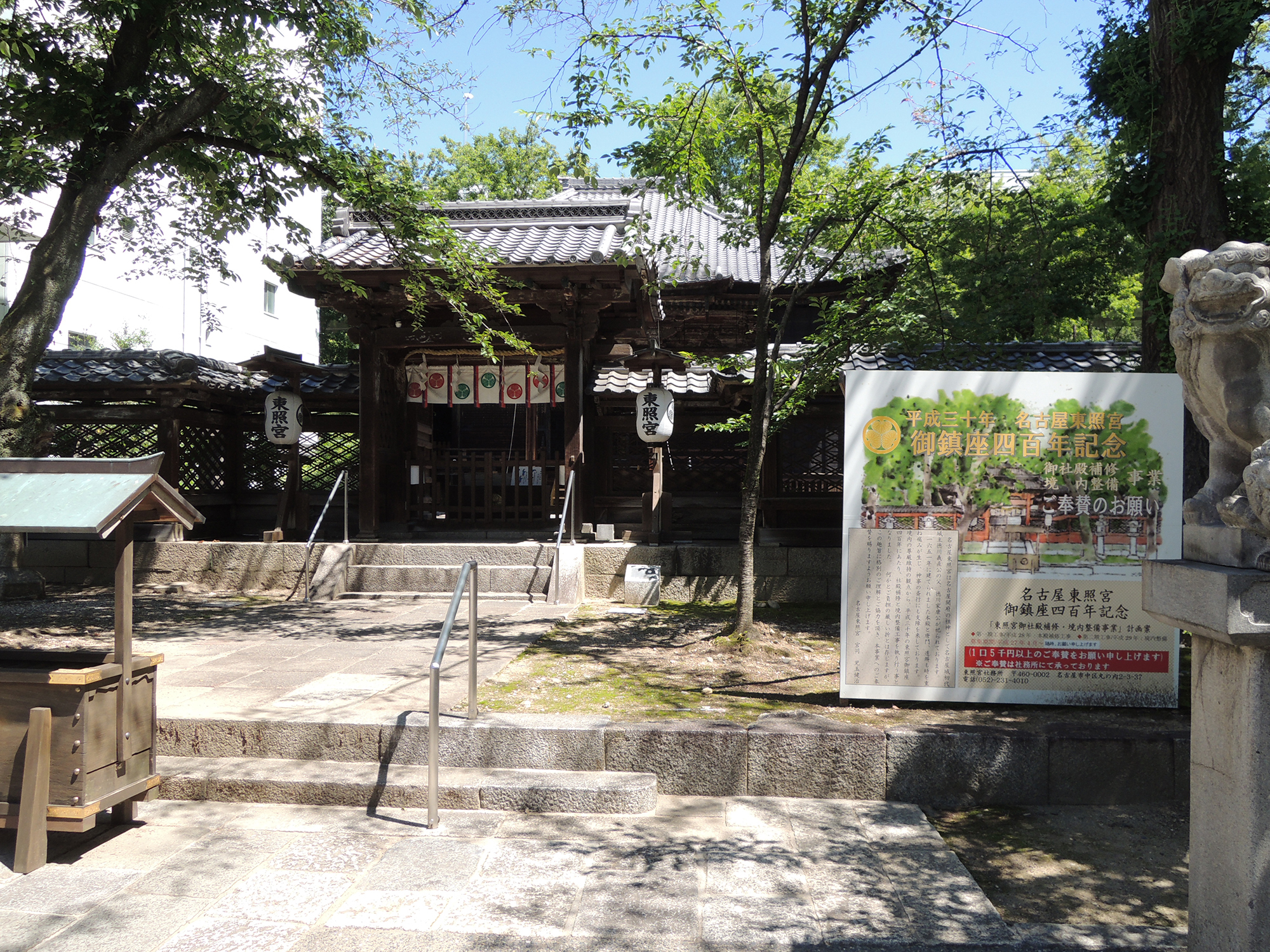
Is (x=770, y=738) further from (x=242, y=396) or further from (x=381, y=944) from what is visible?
(x=242, y=396)

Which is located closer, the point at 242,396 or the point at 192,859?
the point at 192,859

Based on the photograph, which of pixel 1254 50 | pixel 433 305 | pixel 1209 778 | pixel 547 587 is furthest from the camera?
pixel 433 305

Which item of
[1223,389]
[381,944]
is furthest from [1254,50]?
[381,944]

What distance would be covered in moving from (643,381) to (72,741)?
9.25 m

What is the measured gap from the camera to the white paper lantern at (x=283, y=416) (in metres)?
11.2

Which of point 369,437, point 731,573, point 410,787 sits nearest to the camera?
point 410,787

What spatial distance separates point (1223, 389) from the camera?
2875 millimetres

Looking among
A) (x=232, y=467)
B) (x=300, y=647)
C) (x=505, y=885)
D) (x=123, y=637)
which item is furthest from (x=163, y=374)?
(x=505, y=885)

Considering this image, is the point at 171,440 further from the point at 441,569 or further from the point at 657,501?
the point at 657,501

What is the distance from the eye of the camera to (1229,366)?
2867 mm

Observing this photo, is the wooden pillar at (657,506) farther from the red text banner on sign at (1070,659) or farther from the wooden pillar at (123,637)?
the wooden pillar at (123,637)

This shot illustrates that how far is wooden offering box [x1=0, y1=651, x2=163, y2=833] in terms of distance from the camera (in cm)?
380

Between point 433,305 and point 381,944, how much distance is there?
373 inches

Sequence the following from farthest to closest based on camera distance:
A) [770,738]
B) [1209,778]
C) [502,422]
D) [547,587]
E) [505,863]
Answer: [502,422]
[547,587]
[770,738]
[505,863]
[1209,778]
